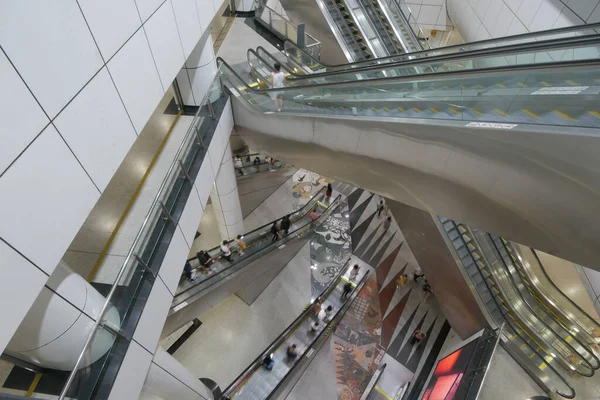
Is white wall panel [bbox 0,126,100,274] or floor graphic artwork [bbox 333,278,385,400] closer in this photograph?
white wall panel [bbox 0,126,100,274]

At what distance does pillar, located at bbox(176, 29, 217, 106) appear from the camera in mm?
6378

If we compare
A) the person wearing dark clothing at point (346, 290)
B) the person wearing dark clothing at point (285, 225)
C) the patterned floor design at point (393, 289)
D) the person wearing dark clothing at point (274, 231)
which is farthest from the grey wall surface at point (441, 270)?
the person wearing dark clothing at point (274, 231)

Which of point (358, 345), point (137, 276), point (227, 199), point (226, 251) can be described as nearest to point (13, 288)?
point (137, 276)

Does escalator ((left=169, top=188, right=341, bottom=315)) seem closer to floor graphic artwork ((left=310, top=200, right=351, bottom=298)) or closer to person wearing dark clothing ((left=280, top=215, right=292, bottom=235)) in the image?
person wearing dark clothing ((left=280, top=215, right=292, bottom=235))

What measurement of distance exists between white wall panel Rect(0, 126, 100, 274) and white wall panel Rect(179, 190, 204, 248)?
228cm

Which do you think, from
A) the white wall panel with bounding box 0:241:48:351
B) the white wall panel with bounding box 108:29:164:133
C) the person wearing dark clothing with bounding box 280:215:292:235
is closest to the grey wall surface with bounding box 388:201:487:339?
the person wearing dark clothing with bounding box 280:215:292:235

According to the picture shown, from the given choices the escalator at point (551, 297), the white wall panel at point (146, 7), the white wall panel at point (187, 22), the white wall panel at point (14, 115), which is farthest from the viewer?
the escalator at point (551, 297)

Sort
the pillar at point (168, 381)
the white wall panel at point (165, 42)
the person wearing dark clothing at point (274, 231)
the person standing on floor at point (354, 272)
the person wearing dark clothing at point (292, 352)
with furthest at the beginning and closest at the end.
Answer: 1. the person standing on floor at point (354, 272)
2. the person wearing dark clothing at point (274, 231)
3. the person wearing dark clothing at point (292, 352)
4. the pillar at point (168, 381)
5. the white wall panel at point (165, 42)

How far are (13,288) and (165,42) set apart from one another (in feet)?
10.9

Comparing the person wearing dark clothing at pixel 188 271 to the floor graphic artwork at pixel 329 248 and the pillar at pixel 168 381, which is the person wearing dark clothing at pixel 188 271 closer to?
the pillar at pixel 168 381

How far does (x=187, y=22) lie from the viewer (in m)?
4.69

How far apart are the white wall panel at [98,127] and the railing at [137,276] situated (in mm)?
998

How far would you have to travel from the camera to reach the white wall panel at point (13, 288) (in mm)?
2035

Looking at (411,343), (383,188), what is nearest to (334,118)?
(383,188)
